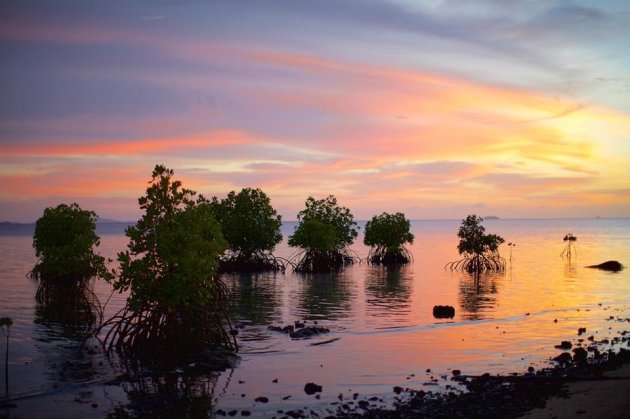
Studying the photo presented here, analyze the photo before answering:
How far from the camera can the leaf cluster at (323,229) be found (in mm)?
64375

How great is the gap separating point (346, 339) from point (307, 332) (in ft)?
6.34

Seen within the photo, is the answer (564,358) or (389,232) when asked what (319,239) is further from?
(564,358)

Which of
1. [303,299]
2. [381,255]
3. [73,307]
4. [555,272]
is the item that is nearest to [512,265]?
[555,272]

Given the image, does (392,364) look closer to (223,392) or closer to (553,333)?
(223,392)

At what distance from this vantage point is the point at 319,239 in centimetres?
6438

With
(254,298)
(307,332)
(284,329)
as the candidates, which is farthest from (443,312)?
(254,298)

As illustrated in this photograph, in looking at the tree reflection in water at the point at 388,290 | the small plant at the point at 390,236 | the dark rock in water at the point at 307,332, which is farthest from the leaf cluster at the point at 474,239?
the dark rock in water at the point at 307,332

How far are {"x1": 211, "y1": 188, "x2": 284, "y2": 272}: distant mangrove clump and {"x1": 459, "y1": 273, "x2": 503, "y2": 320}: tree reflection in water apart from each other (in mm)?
20787

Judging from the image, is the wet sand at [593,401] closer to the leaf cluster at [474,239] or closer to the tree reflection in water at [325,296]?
the tree reflection in water at [325,296]

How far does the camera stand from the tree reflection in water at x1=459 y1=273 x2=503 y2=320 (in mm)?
35312

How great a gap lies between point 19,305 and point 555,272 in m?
49.9

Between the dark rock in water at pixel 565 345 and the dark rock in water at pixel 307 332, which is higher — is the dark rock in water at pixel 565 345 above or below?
above

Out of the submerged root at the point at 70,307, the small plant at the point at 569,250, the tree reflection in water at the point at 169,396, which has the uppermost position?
the small plant at the point at 569,250

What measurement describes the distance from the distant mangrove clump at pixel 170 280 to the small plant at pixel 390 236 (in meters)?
52.1
